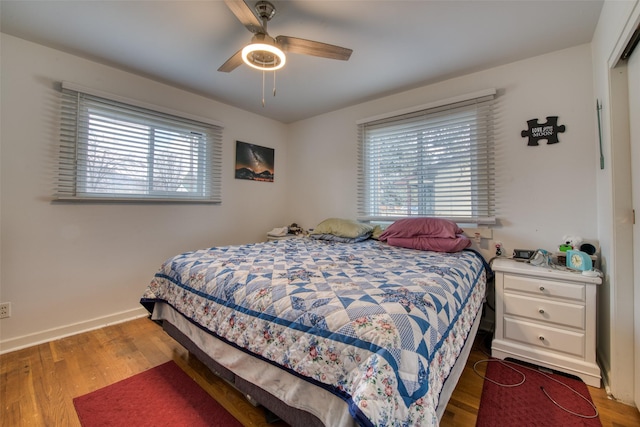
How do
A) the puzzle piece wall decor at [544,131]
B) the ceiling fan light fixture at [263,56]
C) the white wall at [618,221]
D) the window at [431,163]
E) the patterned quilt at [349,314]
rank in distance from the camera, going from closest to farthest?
the patterned quilt at [349,314]
the white wall at [618,221]
the ceiling fan light fixture at [263,56]
the puzzle piece wall decor at [544,131]
the window at [431,163]

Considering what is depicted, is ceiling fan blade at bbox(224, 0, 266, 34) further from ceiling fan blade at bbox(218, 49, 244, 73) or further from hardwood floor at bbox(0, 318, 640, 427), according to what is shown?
hardwood floor at bbox(0, 318, 640, 427)

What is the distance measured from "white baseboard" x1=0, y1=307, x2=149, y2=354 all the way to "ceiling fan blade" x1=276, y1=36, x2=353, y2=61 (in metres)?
2.82

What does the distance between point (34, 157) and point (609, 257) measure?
4.21m

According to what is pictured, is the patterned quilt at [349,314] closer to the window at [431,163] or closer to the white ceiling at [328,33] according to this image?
the window at [431,163]

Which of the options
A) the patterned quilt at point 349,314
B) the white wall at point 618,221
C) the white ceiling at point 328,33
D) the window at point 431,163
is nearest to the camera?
the patterned quilt at point 349,314

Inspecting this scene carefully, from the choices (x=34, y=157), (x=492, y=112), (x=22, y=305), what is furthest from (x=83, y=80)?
(x=492, y=112)

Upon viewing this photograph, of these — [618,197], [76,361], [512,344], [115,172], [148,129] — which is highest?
[148,129]

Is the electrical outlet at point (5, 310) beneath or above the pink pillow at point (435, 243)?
beneath

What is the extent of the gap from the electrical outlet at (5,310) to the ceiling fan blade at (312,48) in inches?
112

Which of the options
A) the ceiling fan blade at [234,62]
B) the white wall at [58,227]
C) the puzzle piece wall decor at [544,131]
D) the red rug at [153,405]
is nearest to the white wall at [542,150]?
the puzzle piece wall decor at [544,131]

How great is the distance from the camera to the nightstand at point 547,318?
5.46ft

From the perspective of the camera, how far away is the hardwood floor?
139 cm

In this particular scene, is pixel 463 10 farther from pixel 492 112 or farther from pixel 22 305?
pixel 22 305

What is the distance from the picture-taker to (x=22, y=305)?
2.10m
